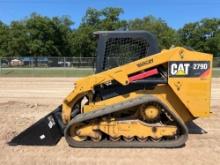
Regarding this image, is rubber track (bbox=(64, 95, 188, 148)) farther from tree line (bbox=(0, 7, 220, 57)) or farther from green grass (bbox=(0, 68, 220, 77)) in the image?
tree line (bbox=(0, 7, 220, 57))

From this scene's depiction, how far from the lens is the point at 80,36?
7050cm

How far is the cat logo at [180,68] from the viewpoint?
788 cm

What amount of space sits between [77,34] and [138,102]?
6544cm

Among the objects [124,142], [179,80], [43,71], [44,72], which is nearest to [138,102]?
[124,142]

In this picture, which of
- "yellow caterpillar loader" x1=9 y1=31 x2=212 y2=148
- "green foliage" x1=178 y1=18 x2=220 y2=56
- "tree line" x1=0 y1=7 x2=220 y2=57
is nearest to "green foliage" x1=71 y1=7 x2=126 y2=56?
"tree line" x1=0 y1=7 x2=220 y2=57

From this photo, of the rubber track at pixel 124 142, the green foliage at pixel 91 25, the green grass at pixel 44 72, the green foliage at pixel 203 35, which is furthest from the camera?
the green foliage at pixel 203 35

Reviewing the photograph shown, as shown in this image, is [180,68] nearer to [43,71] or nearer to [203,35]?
Answer: [43,71]

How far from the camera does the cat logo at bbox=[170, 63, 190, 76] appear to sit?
788cm

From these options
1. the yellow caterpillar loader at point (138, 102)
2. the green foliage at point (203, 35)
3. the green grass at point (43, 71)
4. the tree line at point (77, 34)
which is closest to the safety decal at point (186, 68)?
the yellow caterpillar loader at point (138, 102)

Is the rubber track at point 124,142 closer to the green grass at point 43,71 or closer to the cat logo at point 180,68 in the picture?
the cat logo at point 180,68

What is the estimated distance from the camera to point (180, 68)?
7.88 m

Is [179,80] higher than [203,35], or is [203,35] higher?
[203,35]

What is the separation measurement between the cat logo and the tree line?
6005 centimetres

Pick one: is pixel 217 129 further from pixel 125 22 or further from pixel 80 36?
pixel 125 22
